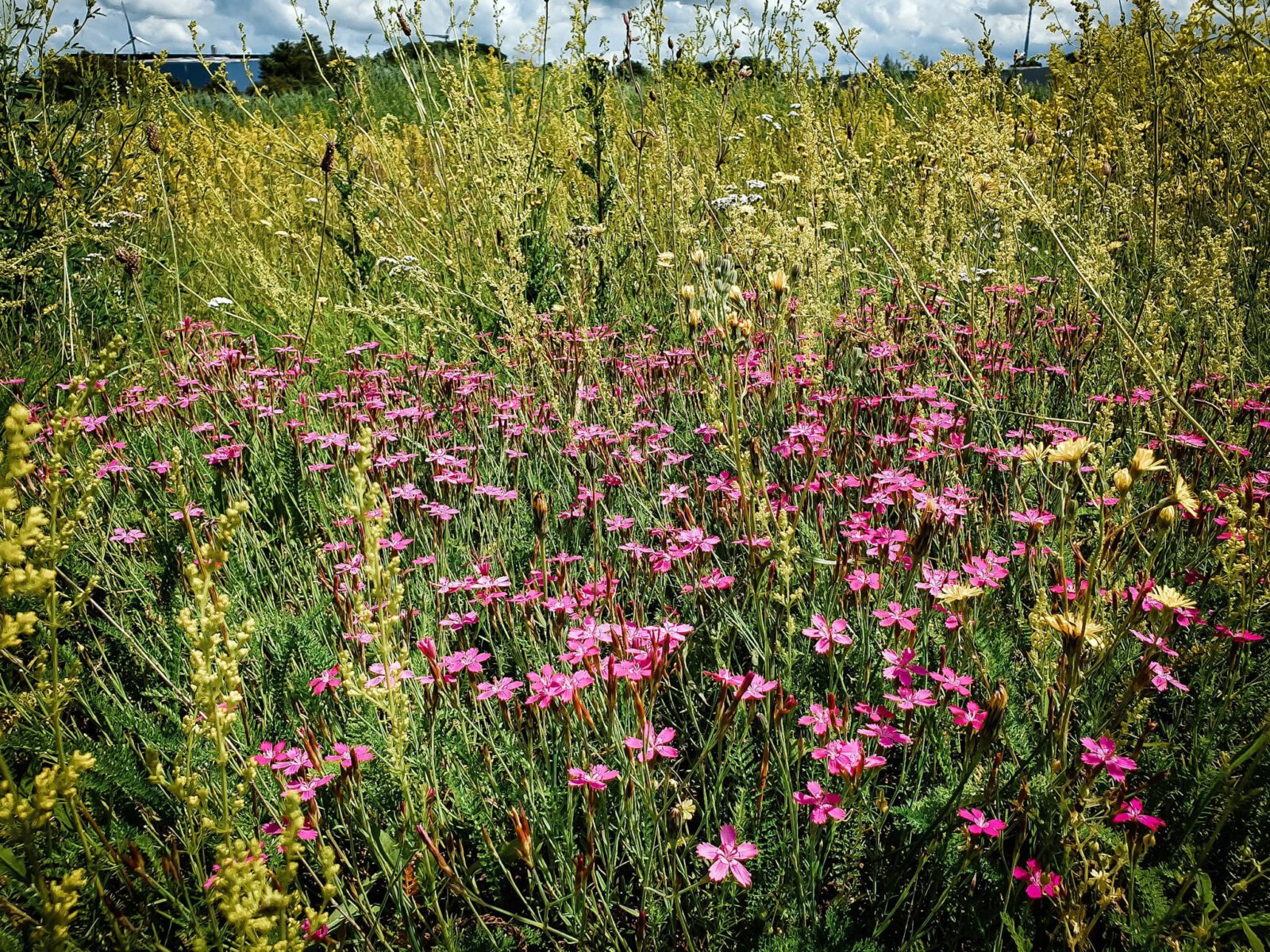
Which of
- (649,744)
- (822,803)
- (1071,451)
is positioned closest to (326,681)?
(649,744)

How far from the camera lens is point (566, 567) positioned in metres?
1.80

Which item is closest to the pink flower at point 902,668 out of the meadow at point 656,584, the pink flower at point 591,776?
the meadow at point 656,584

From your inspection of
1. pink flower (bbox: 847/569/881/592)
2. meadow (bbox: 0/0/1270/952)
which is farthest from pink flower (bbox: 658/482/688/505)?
pink flower (bbox: 847/569/881/592)

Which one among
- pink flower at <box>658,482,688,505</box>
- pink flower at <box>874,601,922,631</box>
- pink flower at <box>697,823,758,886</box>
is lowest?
pink flower at <box>697,823,758,886</box>

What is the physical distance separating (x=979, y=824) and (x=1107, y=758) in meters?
0.24

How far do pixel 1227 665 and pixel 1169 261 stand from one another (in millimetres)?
1447

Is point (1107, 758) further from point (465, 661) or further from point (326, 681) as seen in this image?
point (326, 681)

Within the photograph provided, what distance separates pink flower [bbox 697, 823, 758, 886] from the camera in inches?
42.0

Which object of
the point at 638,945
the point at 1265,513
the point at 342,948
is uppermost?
the point at 1265,513

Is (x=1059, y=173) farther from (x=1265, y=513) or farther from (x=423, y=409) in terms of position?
(x=423, y=409)

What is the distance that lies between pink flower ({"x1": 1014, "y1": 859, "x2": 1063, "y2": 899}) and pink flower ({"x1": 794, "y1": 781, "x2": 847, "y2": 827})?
25cm

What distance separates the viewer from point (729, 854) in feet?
3.59

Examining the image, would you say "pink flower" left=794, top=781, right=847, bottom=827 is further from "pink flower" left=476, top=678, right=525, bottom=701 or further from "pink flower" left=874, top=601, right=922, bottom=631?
"pink flower" left=476, top=678, right=525, bottom=701

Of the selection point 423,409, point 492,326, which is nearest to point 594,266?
point 492,326
